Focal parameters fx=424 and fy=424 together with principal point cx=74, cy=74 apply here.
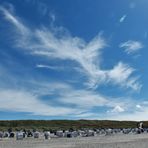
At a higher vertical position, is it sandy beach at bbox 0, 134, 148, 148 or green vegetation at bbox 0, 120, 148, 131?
green vegetation at bbox 0, 120, 148, 131

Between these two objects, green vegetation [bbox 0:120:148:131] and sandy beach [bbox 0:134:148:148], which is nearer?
sandy beach [bbox 0:134:148:148]

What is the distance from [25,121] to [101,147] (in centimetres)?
11181

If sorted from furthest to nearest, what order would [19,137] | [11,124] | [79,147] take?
[11,124] < [19,137] < [79,147]

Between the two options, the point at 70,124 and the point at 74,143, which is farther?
the point at 70,124

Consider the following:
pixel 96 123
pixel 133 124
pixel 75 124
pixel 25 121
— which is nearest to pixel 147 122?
pixel 133 124

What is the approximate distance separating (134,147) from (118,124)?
121092 mm

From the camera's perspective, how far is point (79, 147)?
137 ft

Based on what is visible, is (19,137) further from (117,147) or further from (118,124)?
(118,124)

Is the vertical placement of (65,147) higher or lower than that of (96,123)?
lower

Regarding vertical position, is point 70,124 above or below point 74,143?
above

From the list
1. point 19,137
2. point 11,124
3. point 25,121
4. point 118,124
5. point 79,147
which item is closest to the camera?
point 79,147

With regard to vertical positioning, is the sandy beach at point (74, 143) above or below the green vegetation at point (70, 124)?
below

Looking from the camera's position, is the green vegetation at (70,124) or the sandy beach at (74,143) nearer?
the sandy beach at (74,143)

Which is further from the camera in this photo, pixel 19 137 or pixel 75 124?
pixel 75 124
